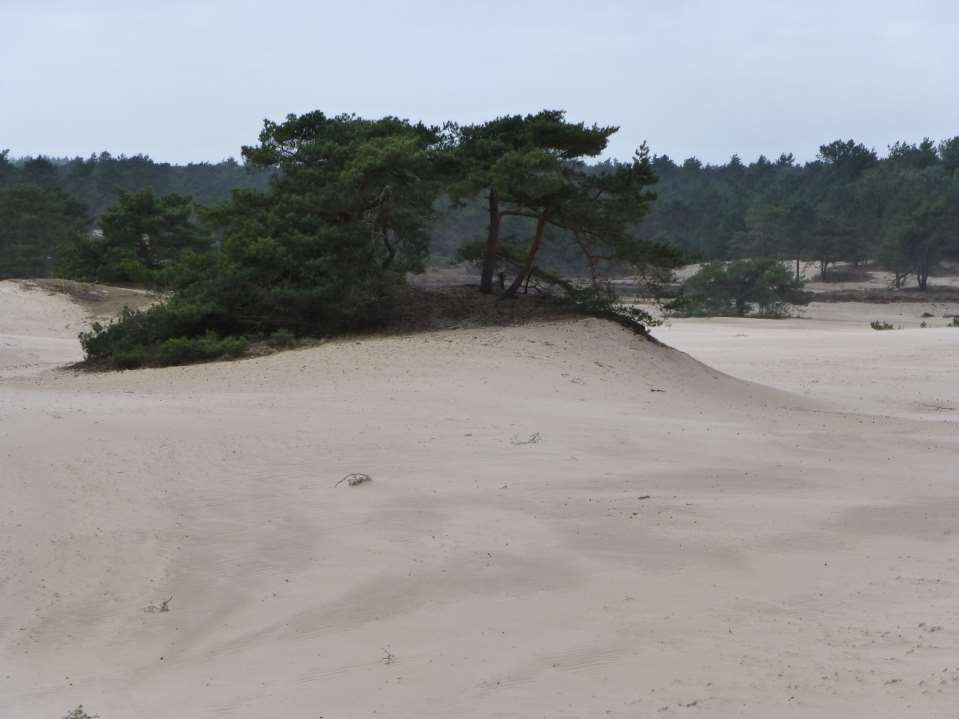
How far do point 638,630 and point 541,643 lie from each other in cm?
50

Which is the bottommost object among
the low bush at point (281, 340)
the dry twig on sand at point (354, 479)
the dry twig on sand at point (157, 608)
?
the dry twig on sand at point (157, 608)

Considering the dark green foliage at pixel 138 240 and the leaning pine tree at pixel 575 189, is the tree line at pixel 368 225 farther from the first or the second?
the dark green foliage at pixel 138 240

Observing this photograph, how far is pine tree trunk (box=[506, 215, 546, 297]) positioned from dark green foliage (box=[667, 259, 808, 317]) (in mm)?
30435

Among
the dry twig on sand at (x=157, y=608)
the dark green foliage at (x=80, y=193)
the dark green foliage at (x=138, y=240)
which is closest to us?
the dry twig on sand at (x=157, y=608)

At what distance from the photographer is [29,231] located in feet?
155

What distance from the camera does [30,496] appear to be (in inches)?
291

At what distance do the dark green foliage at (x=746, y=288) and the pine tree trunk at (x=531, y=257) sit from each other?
30435 mm

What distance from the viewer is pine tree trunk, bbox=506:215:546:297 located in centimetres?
1564

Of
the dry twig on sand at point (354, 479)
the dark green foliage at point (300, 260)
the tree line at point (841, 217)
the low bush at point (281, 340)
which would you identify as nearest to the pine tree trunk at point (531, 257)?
the dark green foliage at point (300, 260)

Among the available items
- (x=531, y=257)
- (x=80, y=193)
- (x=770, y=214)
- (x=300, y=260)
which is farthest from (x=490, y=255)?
(x=80, y=193)

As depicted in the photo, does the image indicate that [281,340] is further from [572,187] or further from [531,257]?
[572,187]

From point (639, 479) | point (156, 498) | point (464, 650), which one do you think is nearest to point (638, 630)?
point (464, 650)

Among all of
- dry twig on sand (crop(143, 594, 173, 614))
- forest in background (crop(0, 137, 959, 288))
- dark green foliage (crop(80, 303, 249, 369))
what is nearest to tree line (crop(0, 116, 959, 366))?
dark green foliage (crop(80, 303, 249, 369))

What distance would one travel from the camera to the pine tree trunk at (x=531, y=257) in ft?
51.3
